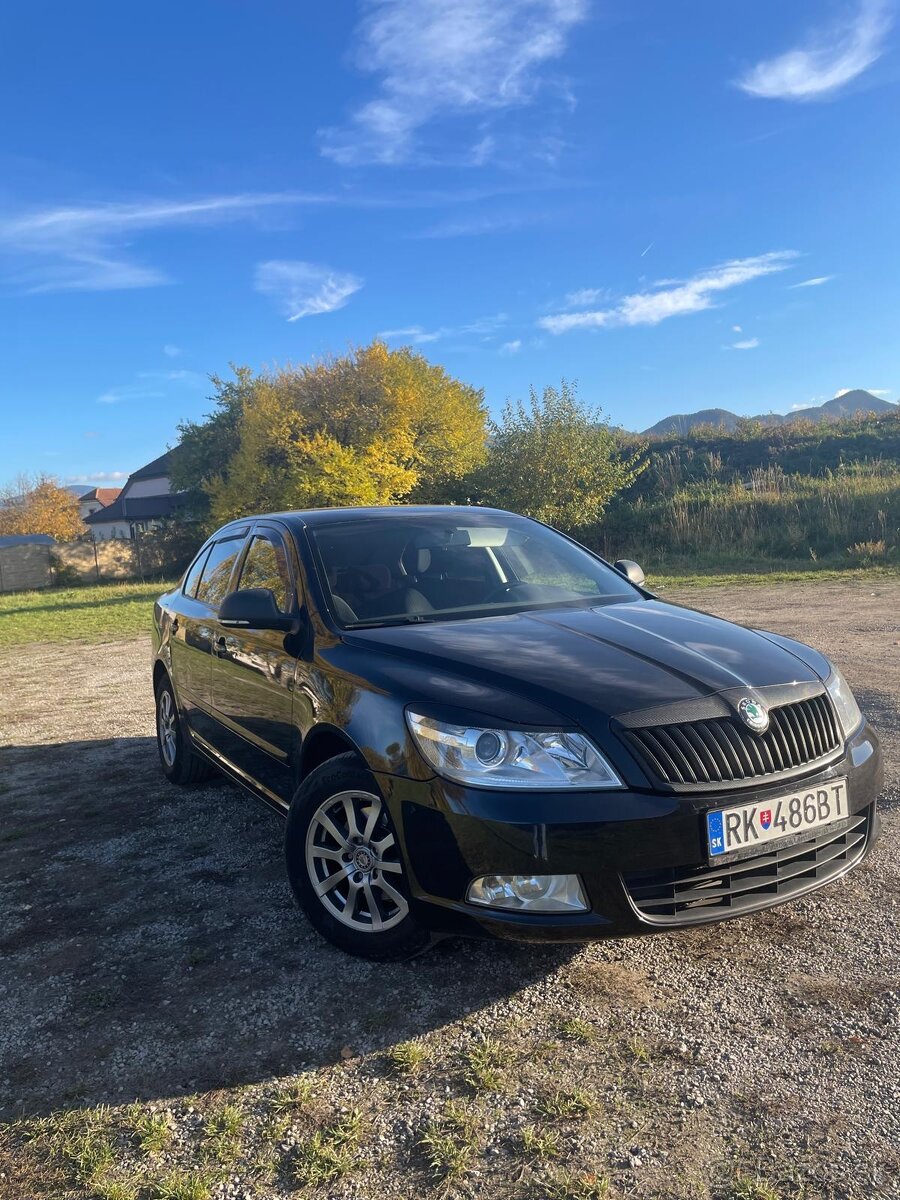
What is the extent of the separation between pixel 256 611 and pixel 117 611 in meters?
19.9

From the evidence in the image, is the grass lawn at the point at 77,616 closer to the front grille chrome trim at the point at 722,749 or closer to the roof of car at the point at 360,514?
the roof of car at the point at 360,514

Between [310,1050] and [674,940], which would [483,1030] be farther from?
[674,940]

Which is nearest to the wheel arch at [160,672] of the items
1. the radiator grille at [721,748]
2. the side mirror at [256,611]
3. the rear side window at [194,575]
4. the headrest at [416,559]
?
the rear side window at [194,575]

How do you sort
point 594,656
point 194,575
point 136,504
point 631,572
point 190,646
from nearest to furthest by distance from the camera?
point 594,656 < point 631,572 < point 190,646 < point 194,575 < point 136,504

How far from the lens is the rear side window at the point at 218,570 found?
4918mm

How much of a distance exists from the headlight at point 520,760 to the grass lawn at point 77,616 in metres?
14.3

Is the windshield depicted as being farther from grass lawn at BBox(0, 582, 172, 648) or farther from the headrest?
grass lawn at BBox(0, 582, 172, 648)

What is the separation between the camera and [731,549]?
82.4 feet

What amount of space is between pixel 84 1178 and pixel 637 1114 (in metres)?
1.42

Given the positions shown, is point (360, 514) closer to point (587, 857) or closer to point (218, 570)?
point (218, 570)

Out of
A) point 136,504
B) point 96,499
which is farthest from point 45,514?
point 96,499

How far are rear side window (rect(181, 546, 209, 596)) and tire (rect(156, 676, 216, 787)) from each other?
0.61m

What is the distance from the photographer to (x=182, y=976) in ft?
10.3

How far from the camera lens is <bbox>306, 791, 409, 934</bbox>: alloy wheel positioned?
2.96 m
